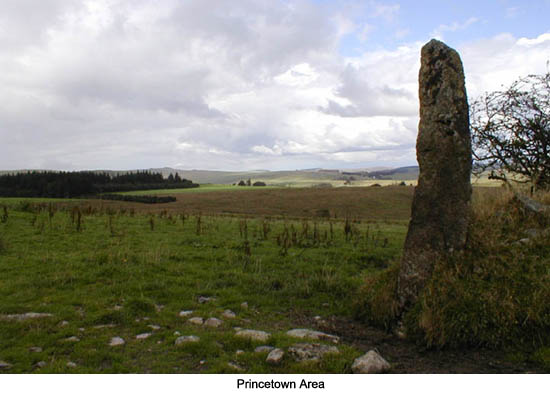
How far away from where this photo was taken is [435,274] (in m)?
7.03

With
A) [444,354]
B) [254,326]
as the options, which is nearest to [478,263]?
[444,354]

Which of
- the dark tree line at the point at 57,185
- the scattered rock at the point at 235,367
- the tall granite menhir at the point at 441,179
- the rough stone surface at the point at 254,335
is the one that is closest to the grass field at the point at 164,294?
the scattered rock at the point at 235,367

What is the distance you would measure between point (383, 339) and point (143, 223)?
1765 centimetres

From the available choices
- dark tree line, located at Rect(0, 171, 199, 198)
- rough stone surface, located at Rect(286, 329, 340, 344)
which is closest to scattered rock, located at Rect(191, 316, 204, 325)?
rough stone surface, located at Rect(286, 329, 340, 344)

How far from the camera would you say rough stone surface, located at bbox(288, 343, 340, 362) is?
5.42 meters

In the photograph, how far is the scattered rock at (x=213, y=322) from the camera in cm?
699

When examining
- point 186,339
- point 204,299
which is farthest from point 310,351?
point 204,299

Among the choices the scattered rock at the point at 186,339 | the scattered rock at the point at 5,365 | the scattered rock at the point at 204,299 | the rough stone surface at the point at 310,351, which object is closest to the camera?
the scattered rock at the point at 5,365

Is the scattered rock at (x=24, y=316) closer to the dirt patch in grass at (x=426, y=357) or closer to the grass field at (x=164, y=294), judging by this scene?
the grass field at (x=164, y=294)

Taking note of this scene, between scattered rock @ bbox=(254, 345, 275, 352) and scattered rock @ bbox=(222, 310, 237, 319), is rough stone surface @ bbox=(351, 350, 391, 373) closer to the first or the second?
scattered rock @ bbox=(254, 345, 275, 352)

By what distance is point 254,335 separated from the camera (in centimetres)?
634

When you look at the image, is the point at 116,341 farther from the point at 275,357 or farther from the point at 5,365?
the point at 275,357

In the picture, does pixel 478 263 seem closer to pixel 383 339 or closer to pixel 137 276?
pixel 383 339

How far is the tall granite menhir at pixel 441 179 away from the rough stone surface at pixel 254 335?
8.46ft
